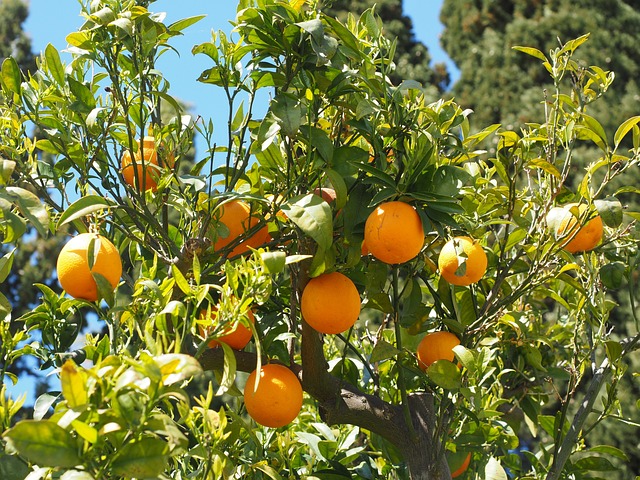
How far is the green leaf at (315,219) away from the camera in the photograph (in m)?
0.98

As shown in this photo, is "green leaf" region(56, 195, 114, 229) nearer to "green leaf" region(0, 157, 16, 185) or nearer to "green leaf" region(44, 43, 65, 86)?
"green leaf" region(0, 157, 16, 185)

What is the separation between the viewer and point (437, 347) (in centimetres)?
129

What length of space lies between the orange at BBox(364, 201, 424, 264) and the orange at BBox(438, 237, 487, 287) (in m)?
0.09

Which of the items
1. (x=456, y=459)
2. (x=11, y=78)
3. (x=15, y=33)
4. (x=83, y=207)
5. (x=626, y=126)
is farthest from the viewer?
(x=15, y=33)

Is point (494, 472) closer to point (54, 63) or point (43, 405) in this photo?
point (43, 405)

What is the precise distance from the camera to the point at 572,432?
4.40 ft

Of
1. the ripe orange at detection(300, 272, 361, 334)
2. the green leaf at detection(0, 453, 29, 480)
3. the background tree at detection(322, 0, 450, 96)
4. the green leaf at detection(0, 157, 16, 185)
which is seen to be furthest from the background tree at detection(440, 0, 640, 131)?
the green leaf at detection(0, 453, 29, 480)

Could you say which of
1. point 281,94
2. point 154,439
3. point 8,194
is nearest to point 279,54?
point 281,94

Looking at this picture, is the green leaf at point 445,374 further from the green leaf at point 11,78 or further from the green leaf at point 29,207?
the green leaf at point 11,78

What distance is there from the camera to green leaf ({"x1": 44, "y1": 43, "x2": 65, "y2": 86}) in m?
1.14

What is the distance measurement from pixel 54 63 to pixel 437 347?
0.74 m

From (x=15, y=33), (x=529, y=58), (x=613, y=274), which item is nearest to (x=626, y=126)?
(x=613, y=274)

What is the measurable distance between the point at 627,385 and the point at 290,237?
15.7 feet

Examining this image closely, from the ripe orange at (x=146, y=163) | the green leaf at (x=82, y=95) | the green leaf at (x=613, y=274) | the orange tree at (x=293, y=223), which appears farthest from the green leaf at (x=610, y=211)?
the green leaf at (x=82, y=95)
